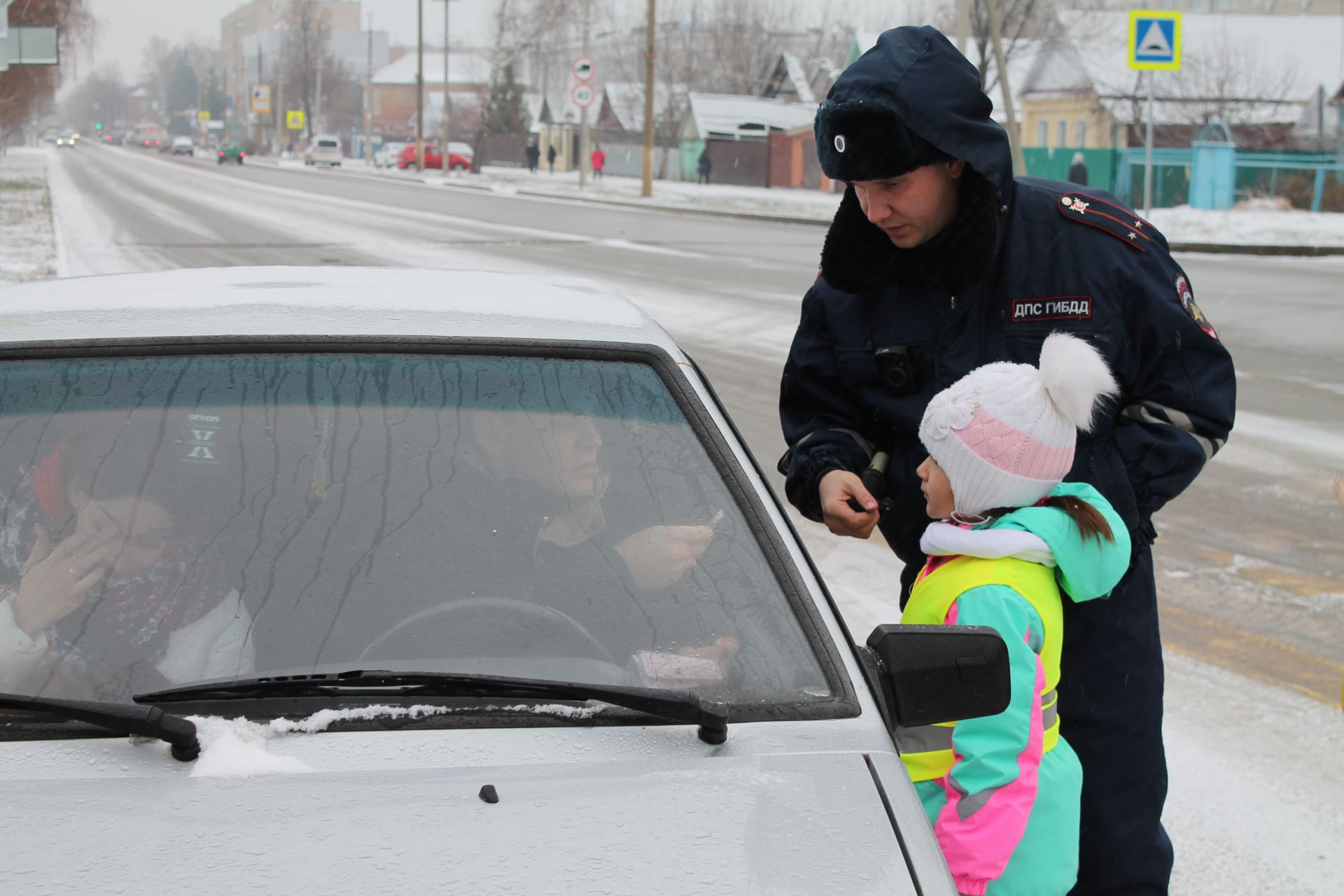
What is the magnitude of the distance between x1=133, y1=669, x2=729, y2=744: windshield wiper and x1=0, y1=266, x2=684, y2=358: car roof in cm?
65

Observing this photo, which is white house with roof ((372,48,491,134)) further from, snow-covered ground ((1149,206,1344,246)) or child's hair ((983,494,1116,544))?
child's hair ((983,494,1116,544))

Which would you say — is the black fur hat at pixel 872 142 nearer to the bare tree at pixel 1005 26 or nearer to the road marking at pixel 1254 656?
the road marking at pixel 1254 656

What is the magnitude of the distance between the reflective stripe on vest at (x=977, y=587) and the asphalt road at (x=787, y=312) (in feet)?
8.30

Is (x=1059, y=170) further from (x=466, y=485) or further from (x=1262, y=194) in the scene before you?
(x=466, y=485)

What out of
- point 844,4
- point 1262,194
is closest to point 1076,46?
point 1262,194

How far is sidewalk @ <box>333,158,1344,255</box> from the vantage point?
898 inches

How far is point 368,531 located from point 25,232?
2232cm

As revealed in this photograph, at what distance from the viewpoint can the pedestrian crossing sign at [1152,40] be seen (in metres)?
19.3

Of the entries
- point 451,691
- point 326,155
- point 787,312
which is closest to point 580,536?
point 451,691

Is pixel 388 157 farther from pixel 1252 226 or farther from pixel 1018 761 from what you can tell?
pixel 1018 761

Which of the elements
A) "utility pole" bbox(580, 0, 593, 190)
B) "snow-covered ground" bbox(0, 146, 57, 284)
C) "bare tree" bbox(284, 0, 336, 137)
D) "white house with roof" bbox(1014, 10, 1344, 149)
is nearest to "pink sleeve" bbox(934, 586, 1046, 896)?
"snow-covered ground" bbox(0, 146, 57, 284)

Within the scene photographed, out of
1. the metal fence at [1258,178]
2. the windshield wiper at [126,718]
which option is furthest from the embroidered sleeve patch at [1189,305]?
the metal fence at [1258,178]

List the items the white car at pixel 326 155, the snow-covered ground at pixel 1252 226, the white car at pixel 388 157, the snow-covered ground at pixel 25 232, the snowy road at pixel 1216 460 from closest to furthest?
the snowy road at pixel 1216 460
the snow-covered ground at pixel 25 232
the snow-covered ground at pixel 1252 226
the white car at pixel 388 157
the white car at pixel 326 155

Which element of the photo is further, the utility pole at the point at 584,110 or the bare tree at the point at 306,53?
the bare tree at the point at 306,53
